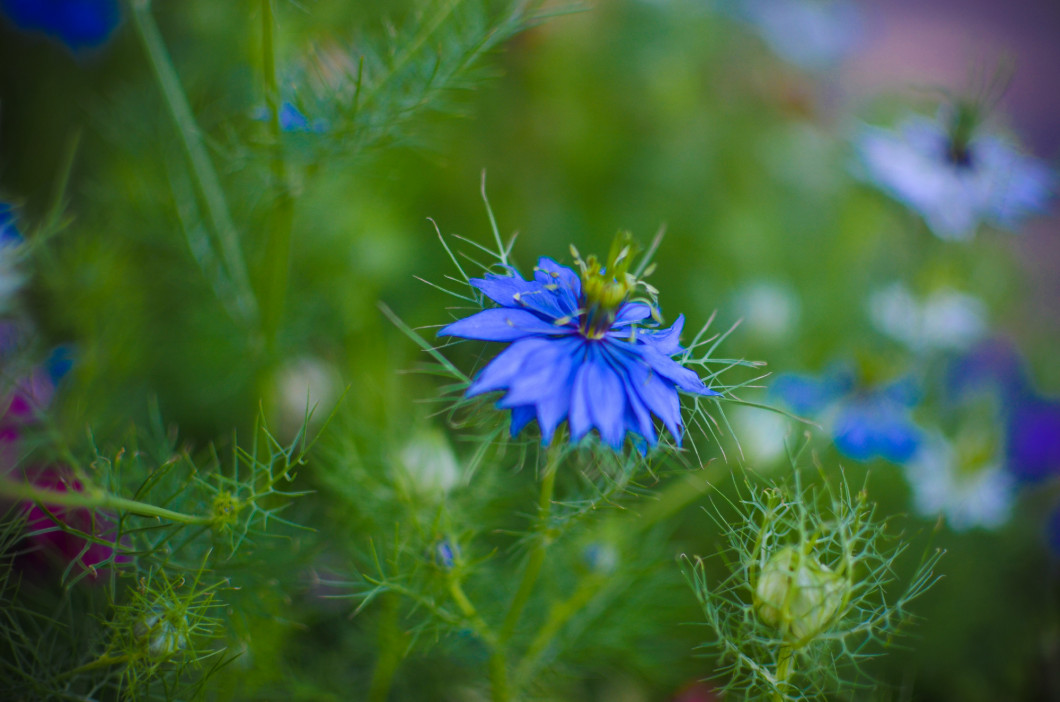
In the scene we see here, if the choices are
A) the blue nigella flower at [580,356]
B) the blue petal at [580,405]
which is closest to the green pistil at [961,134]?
the blue nigella flower at [580,356]

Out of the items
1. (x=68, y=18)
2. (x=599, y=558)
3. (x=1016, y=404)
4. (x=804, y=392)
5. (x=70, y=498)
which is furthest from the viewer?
(x=1016, y=404)

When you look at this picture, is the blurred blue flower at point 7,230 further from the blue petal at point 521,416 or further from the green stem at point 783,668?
the green stem at point 783,668

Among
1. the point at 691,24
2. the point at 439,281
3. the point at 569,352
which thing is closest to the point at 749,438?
the point at 569,352

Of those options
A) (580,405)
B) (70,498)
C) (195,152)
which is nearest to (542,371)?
(580,405)

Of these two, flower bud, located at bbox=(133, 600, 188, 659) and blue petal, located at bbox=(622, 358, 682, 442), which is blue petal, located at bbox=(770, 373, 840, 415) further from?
flower bud, located at bbox=(133, 600, 188, 659)

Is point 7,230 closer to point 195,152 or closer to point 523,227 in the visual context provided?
point 195,152

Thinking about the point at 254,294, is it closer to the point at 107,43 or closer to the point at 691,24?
the point at 107,43
